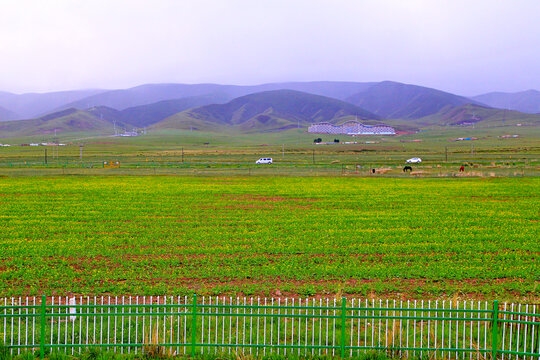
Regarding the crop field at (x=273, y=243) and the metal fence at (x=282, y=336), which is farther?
the crop field at (x=273, y=243)

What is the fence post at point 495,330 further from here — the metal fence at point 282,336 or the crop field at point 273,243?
the crop field at point 273,243

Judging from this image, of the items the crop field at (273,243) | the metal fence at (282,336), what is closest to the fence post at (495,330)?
the metal fence at (282,336)

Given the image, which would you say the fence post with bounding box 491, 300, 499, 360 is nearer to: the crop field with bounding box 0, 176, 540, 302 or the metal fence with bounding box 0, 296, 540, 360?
the metal fence with bounding box 0, 296, 540, 360

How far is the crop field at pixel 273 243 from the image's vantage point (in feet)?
59.2

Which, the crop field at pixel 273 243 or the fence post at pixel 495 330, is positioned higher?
the fence post at pixel 495 330

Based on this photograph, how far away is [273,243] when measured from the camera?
82.1 ft

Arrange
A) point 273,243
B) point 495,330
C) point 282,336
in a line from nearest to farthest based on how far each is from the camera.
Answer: point 495,330 → point 282,336 → point 273,243

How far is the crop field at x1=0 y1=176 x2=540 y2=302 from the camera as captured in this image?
1805 cm

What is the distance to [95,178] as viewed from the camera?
6450 centimetres

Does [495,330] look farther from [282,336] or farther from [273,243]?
[273,243]

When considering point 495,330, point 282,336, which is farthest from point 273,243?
point 495,330

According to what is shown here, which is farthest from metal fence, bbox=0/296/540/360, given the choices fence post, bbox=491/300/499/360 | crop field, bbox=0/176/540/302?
crop field, bbox=0/176/540/302

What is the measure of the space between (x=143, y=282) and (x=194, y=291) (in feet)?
7.55

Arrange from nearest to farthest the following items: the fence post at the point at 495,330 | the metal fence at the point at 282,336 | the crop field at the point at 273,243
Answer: the fence post at the point at 495,330 → the metal fence at the point at 282,336 → the crop field at the point at 273,243
